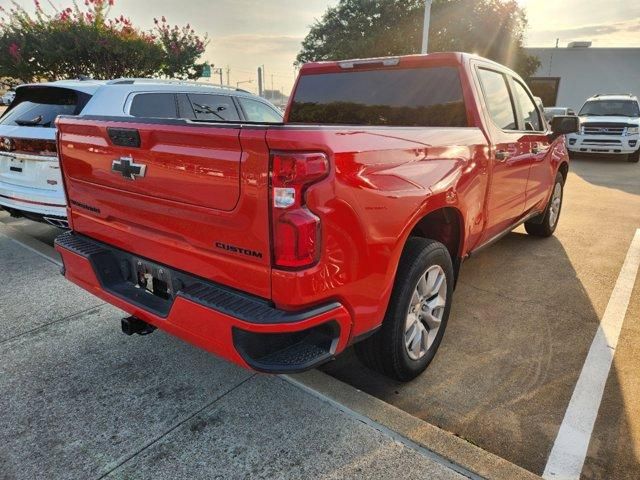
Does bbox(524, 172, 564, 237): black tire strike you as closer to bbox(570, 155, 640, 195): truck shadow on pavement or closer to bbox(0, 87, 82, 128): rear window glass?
bbox(570, 155, 640, 195): truck shadow on pavement

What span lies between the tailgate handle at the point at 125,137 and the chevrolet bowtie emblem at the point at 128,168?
0.26ft

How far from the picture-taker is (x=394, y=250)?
2.27 metres

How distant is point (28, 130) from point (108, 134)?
2.90m

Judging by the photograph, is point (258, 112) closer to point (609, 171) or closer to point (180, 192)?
point (180, 192)

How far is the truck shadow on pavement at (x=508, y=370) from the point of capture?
2418 millimetres

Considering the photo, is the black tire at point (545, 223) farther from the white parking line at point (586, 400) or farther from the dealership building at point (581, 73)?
the dealership building at point (581, 73)

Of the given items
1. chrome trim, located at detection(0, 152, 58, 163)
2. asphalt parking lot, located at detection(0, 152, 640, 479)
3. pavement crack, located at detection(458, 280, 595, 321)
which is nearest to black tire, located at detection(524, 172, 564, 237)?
asphalt parking lot, located at detection(0, 152, 640, 479)

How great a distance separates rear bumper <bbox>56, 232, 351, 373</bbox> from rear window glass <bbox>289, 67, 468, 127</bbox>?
2.02 metres

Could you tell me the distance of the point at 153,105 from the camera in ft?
16.3

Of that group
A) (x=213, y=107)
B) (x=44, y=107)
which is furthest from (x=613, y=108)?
(x=44, y=107)

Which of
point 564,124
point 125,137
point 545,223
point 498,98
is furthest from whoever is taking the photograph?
point 545,223

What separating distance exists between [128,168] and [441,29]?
80.8 feet

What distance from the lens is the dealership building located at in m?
27.2

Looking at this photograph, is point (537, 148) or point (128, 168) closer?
A: point (128, 168)
